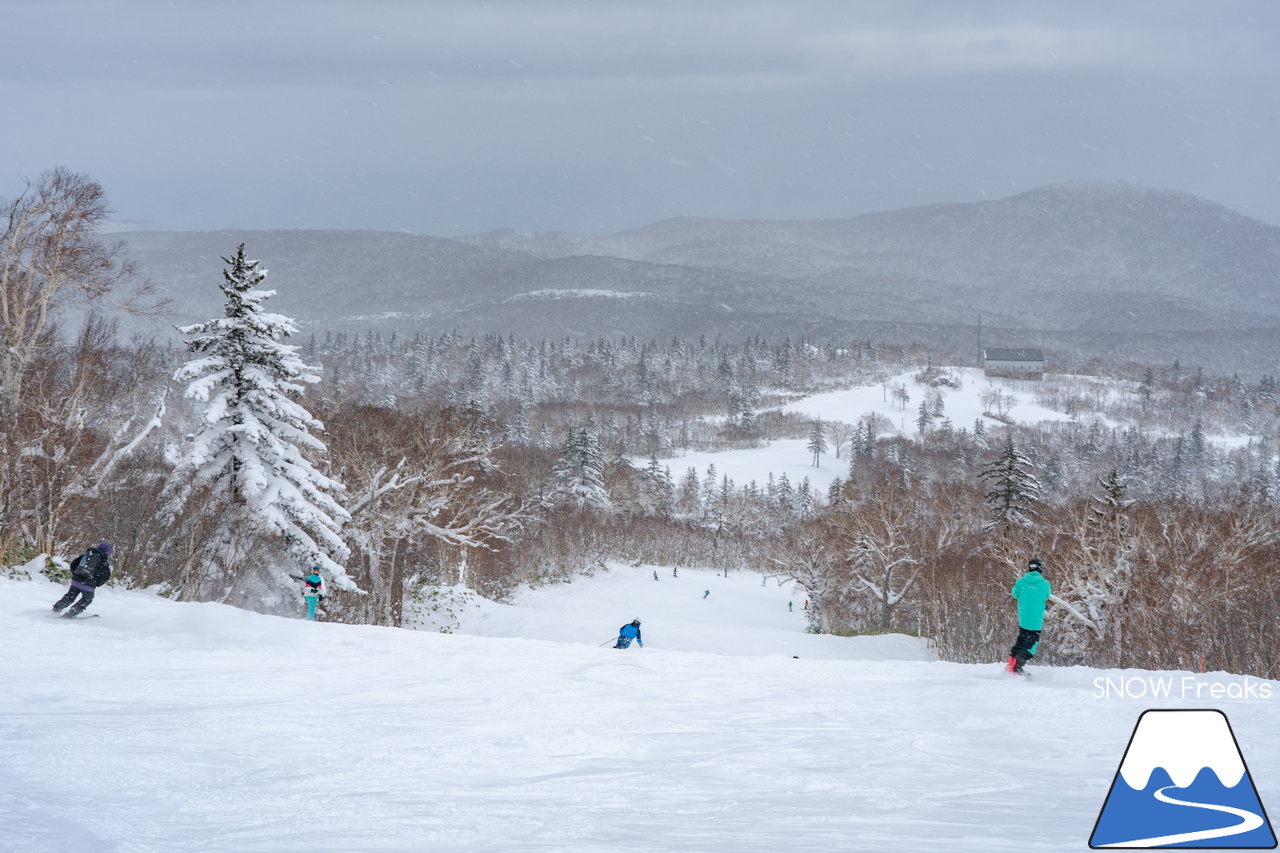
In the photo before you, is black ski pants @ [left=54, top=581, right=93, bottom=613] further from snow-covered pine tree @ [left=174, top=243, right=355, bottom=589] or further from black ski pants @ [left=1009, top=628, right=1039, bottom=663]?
black ski pants @ [left=1009, top=628, right=1039, bottom=663]

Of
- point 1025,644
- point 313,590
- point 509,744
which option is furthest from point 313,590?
point 1025,644

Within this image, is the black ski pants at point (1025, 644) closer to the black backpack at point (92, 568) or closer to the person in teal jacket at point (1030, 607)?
the person in teal jacket at point (1030, 607)

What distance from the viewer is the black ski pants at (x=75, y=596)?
12.0 meters

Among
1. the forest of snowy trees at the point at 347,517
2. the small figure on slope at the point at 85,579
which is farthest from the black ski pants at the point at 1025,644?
the forest of snowy trees at the point at 347,517

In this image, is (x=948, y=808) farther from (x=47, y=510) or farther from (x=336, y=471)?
(x=336, y=471)

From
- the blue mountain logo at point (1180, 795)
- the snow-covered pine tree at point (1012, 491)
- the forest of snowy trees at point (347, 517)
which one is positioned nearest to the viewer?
the blue mountain logo at point (1180, 795)

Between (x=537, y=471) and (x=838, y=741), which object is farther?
(x=537, y=471)

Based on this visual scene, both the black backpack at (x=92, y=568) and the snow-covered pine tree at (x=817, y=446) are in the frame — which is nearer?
the black backpack at (x=92, y=568)

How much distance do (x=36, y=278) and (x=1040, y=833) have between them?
29681 mm

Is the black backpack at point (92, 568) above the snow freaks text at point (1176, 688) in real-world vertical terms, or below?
above

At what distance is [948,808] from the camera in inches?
228

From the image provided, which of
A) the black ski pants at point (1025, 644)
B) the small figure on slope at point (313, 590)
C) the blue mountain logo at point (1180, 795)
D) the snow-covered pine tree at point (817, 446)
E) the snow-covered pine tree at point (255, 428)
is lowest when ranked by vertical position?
the small figure on slope at point (313, 590)

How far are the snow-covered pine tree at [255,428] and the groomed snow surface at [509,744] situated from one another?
611 centimetres

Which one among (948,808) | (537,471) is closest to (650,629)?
(948,808)
